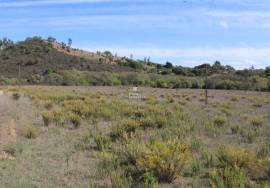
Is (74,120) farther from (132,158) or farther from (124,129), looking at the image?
(132,158)

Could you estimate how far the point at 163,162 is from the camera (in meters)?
11.7

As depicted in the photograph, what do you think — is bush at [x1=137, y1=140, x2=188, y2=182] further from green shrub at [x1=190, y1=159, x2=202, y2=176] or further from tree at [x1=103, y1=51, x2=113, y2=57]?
tree at [x1=103, y1=51, x2=113, y2=57]

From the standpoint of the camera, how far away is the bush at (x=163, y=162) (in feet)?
38.4

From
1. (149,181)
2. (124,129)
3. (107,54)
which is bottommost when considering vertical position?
(149,181)

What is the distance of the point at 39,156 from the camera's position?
47.7 ft

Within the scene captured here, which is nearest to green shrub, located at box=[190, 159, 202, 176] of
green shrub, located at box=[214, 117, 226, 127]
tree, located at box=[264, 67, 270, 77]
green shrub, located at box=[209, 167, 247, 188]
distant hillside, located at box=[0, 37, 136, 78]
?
green shrub, located at box=[209, 167, 247, 188]

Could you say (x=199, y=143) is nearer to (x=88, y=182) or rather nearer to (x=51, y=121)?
(x=88, y=182)

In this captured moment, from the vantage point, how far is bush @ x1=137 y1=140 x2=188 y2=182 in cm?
1170

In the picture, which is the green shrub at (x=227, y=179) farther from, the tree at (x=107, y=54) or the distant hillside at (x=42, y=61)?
the tree at (x=107, y=54)

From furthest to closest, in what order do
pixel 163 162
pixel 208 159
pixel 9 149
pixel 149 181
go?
pixel 9 149
pixel 208 159
pixel 163 162
pixel 149 181

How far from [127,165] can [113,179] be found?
77.8 inches

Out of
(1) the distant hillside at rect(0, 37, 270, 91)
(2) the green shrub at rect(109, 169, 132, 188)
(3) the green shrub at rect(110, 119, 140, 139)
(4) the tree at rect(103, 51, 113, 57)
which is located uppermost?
(4) the tree at rect(103, 51, 113, 57)

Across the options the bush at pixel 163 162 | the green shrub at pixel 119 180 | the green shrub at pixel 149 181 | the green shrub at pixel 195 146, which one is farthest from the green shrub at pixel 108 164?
the green shrub at pixel 195 146

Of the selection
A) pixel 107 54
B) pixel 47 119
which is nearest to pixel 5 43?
pixel 107 54
